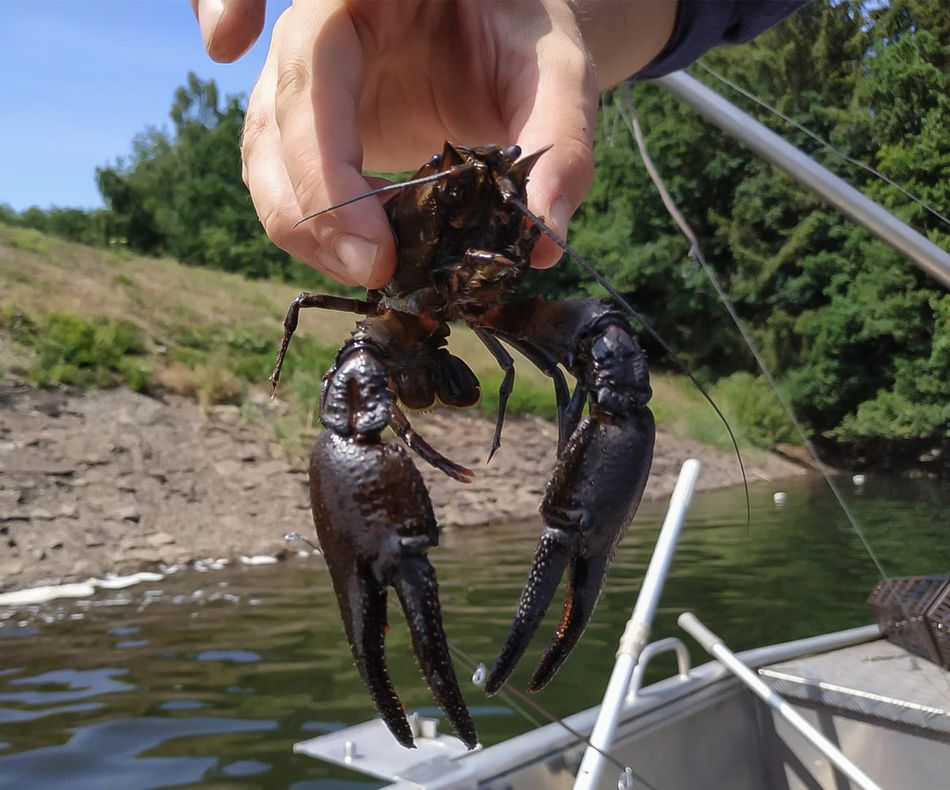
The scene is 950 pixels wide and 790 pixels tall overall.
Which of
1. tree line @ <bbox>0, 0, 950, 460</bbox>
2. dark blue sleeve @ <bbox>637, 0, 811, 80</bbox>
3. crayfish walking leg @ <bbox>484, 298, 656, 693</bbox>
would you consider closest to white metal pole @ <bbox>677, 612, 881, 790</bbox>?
tree line @ <bbox>0, 0, 950, 460</bbox>

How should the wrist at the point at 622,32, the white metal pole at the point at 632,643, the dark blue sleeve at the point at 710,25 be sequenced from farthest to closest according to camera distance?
the white metal pole at the point at 632,643 < the dark blue sleeve at the point at 710,25 < the wrist at the point at 622,32

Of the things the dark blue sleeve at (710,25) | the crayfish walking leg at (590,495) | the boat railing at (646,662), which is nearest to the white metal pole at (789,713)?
the boat railing at (646,662)

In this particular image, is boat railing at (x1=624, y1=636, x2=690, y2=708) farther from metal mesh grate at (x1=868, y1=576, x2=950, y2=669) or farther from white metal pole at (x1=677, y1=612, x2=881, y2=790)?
metal mesh grate at (x1=868, y1=576, x2=950, y2=669)

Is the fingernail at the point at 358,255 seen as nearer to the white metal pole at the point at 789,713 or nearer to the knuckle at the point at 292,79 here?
the knuckle at the point at 292,79

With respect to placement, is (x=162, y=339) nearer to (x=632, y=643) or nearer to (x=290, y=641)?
(x=290, y=641)

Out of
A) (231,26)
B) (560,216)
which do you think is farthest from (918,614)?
(231,26)

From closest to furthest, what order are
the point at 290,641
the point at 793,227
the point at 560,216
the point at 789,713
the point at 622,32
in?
the point at 560,216
the point at 622,32
the point at 789,713
the point at 290,641
the point at 793,227

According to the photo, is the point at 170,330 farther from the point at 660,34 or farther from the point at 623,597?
the point at 660,34
